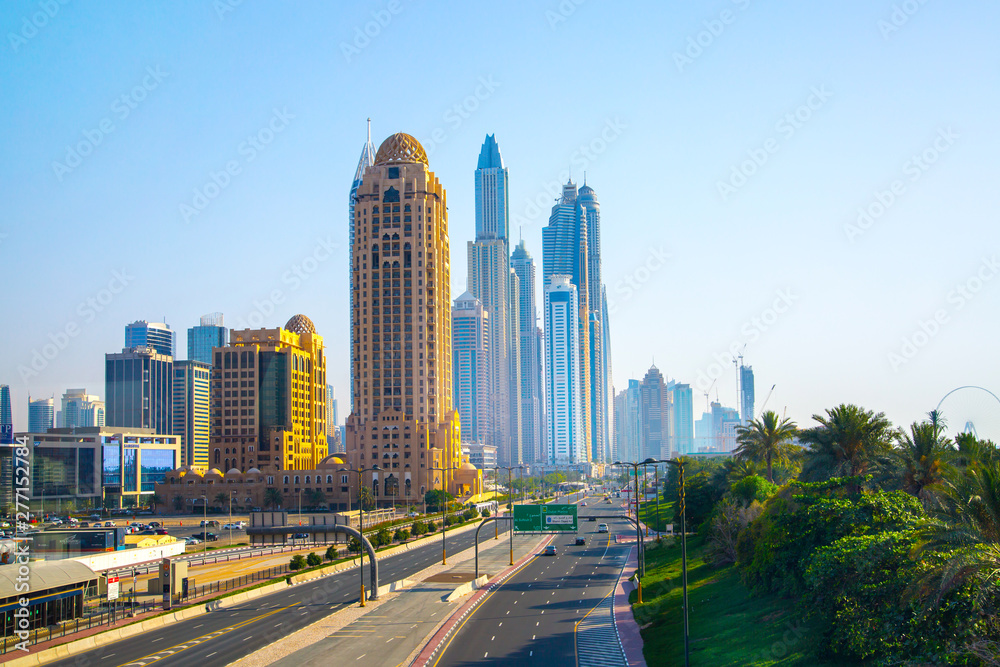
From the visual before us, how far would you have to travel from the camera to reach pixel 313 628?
6012 centimetres

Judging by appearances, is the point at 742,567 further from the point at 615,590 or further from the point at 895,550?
the point at 895,550

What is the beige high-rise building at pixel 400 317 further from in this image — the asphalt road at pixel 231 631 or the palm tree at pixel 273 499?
the asphalt road at pixel 231 631

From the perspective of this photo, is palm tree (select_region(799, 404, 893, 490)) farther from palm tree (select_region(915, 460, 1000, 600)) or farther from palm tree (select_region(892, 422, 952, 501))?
palm tree (select_region(915, 460, 1000, 600))

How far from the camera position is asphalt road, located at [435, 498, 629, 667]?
51.4 m

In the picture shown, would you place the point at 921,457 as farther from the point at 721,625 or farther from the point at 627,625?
the point at 627,625

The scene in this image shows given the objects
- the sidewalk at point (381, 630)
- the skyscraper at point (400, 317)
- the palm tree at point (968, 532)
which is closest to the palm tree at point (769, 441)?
the sidewalk at point (381, 630)

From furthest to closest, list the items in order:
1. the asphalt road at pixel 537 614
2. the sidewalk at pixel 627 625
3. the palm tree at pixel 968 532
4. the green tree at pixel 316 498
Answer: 1. the green tree at pixel 316 498
2. the sidewalk at pixel 627 625
3. the asphalt road at pixel 537 614
4. the palm tree at pixel 968 532

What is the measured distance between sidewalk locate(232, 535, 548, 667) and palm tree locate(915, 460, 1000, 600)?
29388 mm

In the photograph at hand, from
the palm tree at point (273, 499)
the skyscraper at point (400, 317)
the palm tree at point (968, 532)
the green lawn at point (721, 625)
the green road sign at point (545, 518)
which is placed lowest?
the palm tree at point (273, 499)

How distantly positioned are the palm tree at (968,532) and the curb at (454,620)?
27.9 m

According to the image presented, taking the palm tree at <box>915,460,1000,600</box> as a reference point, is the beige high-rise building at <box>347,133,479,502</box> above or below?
above

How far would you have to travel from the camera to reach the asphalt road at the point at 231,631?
2000 inches

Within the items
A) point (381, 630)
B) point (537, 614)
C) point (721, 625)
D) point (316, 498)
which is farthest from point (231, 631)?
point (316, 498)

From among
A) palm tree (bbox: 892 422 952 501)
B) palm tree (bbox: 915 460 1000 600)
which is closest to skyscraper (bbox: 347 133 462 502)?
palm tree (bbox: 892 422 952 501)
